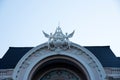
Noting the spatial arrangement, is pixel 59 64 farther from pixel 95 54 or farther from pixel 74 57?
pixel 95 54

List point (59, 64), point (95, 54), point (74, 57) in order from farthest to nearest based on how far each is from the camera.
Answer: point (95, 54) → point (59, 64) → point (74, 57)

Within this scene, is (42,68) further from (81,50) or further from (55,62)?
(81,50)

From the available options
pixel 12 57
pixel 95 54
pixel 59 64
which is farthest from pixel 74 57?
pixel 12 57

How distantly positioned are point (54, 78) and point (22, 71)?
2199 millimetres

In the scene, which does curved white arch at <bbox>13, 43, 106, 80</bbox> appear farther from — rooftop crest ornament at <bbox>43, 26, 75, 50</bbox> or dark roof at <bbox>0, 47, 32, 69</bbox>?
dark roof at <bbox>0, 47, 32, 69</bbox>

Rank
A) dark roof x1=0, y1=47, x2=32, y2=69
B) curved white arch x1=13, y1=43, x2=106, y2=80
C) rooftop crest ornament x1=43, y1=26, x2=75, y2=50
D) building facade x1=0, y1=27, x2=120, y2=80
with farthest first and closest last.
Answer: dark roof x1=0, y1=47, x2=32, y2=69
rooftop crest ornament x1=43, y1=26, x2=75, y2=50
building facade x1=0, y1=27, x2=120, y2=80
curved white arch x1=13, y1=43, x2=106, y2=80

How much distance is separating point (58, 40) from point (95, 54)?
122 inches

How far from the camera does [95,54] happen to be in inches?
799

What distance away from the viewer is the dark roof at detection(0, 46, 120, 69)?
19209 mm

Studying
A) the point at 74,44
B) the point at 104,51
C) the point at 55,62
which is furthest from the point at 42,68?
the point at 104,51

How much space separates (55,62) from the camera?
18.9 metres

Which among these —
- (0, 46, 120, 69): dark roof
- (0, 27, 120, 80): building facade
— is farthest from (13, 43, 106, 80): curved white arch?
(0, 46, 120, 69): dark roof

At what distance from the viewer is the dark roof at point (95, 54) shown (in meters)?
19.2

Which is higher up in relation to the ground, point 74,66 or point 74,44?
point 74,44
